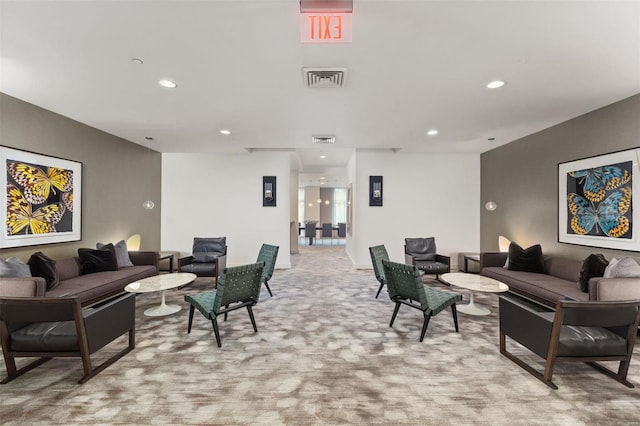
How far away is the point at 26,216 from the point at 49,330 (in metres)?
2.38

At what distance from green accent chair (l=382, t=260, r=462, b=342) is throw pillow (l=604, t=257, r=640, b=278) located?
1607 millimetres

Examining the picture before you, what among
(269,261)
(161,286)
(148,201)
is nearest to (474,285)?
(269,261)

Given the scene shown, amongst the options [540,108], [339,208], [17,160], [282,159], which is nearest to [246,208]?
[282,159]

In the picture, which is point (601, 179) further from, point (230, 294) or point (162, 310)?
point (162, 310)

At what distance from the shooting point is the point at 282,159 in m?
6.61

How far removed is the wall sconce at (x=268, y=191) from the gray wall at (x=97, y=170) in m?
2.45

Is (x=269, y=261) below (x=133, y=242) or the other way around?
below

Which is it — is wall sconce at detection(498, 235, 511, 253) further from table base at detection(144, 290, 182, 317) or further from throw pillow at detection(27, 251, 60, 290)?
throw pillow at detection(27, 251, 60, 290)

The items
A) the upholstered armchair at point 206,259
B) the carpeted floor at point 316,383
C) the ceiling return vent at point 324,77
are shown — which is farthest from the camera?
the upholstered armchair at point 206,259

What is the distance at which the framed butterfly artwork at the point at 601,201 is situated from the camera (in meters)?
3.34

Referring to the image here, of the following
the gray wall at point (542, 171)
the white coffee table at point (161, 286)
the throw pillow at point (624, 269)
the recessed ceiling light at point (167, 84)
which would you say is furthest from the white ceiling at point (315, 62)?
the white coffee table at point (161, 286)

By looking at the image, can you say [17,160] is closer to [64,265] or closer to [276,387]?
[64,265]

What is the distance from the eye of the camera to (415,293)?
303 centimetres

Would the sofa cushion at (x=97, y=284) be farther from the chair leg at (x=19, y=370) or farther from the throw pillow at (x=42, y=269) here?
the chair leg at (x=19, y=370)
